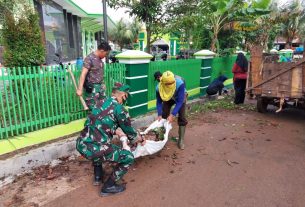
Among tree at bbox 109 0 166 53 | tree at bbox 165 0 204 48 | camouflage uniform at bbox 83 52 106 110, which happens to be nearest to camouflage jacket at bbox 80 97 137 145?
camouflage uniform at bbox 83 52 106 110

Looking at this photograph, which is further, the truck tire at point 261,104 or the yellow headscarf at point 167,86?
the truck tire at point 261,104

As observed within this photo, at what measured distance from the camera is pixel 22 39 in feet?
15.7

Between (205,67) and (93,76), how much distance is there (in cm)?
510

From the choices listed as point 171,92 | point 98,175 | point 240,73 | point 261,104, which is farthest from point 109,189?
point 240,73

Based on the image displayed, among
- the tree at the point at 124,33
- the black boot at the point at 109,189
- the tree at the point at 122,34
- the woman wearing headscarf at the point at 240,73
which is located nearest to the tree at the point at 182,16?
the woman wearing headscarf at the point at 240,73

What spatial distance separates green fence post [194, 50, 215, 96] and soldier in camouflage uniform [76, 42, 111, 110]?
181 inches

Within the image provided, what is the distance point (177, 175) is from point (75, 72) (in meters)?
2.58

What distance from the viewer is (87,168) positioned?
153 inches

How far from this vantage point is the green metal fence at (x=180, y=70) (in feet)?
21.1

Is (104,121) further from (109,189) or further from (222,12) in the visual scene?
(222,12)

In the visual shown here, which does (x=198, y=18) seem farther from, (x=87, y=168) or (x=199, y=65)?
(x=87, y=168)

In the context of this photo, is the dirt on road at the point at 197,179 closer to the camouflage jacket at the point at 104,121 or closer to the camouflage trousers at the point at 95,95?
the camouflage jacket at the point at 104,121

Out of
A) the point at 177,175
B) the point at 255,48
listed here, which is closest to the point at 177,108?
the point at 177,175

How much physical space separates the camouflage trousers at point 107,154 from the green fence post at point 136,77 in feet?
9.06
